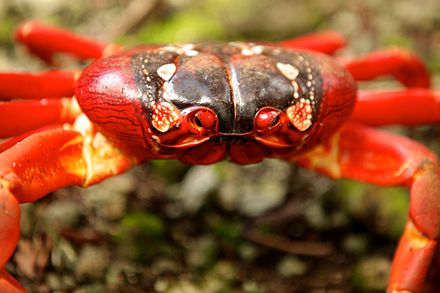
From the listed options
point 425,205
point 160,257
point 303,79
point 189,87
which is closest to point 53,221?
point 160,257

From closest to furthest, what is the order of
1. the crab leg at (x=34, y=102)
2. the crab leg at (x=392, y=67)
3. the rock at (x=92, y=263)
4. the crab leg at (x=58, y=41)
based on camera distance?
1. the crab leg at (x=34, y=102)
2. the rock at (x=92, y=263)
3. the crab leg at (x=392, y=67)
4. the crab leg at (x=58, y=41)

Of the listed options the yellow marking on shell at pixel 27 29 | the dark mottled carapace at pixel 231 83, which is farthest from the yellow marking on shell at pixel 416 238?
the yellow marking on shell at pixel 27 29

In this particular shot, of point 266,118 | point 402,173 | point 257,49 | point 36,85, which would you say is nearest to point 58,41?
point 36,85

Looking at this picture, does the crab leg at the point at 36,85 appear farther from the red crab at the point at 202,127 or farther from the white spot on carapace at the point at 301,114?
the white spot on carapace at the point at 301,114

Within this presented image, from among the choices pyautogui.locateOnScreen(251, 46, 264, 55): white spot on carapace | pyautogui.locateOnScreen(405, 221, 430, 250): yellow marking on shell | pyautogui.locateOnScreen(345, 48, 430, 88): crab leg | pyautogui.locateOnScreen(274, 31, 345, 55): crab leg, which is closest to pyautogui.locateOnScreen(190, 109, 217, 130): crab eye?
pyautogui.locateOnScreen(251, 46, 264, 55): white spot on carapace

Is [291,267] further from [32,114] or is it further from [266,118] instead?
[32,114]

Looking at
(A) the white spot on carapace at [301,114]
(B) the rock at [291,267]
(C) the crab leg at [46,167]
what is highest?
(A) the white spot on carapace at [301,114]
